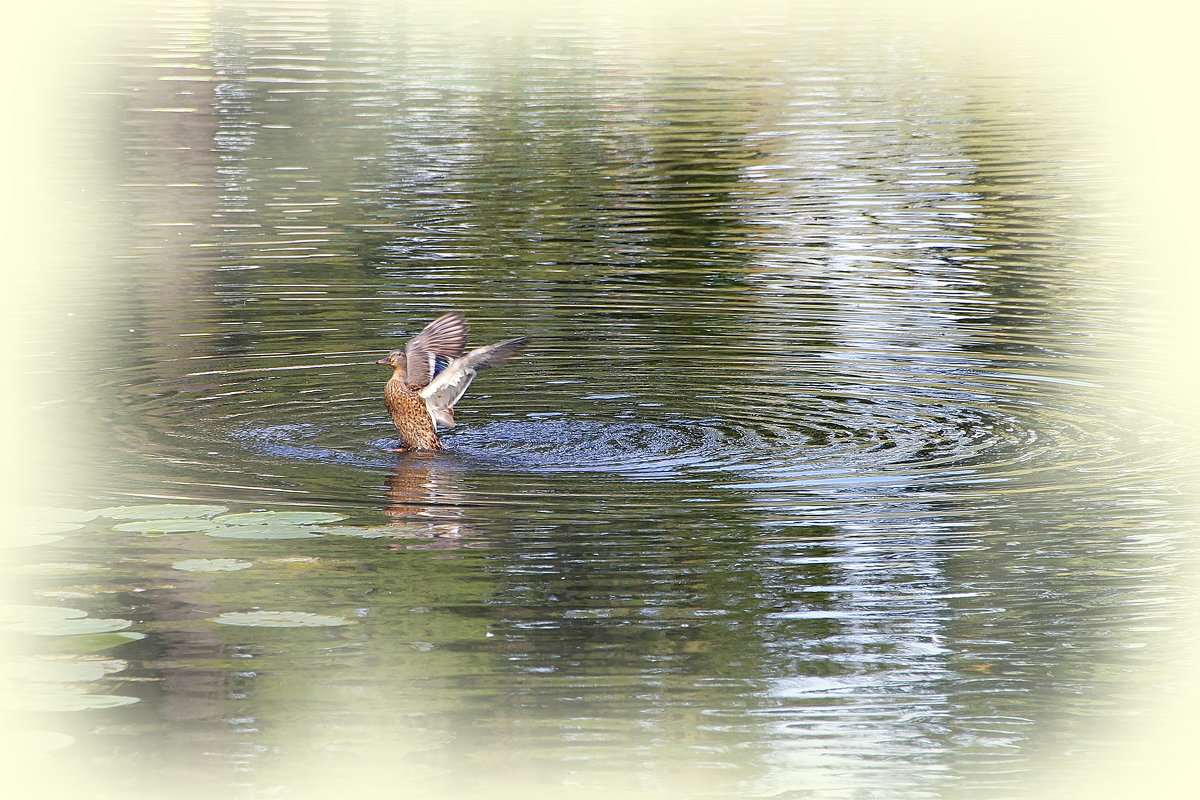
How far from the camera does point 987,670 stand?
696 cm

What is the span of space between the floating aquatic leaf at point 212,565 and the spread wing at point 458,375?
94.3 inches

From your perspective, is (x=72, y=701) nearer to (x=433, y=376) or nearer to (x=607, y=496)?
(x=607, y=496)

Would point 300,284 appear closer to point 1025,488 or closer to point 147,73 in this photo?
point 1025,488

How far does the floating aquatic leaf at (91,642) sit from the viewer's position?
7.12 meters

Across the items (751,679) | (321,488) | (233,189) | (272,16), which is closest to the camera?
(751,679)

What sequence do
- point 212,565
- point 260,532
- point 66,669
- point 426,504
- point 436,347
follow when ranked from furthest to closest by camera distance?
1. point 436,347
2. point 426,504
3. point 260,532
4. point 212,565
5. point 66,669

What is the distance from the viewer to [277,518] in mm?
8695

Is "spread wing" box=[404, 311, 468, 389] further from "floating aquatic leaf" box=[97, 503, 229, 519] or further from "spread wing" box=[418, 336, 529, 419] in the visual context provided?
"floating aquatic leaf" box=[97, 503, 229, 519]

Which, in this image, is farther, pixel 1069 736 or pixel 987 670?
pixel 987 670

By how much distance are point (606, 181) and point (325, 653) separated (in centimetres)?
1533

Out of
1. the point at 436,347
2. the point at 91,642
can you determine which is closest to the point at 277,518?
the point at 91,642

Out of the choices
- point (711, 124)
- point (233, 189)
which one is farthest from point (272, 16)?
point (233, 189)

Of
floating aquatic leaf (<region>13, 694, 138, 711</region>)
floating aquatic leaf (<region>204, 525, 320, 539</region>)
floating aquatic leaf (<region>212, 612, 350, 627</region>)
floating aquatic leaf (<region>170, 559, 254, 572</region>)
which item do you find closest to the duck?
floating aquatic leaf (<region>204, 525, 320, 539</region>)

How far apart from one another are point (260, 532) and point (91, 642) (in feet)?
4.63
